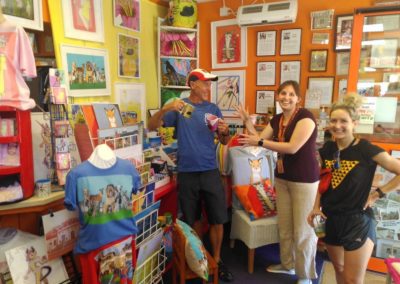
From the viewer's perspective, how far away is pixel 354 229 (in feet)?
5.11

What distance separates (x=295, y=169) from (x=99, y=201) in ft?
4.23

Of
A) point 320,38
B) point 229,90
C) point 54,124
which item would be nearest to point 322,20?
point 320,38

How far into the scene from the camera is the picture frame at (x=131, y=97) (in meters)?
2.70

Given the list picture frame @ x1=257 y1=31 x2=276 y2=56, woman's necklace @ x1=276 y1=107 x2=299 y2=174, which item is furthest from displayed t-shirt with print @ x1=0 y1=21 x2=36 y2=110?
picture frame @ x1=257 y1=31 x2=276 y2=56

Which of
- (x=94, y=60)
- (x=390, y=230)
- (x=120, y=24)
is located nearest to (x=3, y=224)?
(x=94, y=60)

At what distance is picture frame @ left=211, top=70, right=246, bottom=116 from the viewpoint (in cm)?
339

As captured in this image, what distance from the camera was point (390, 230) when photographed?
2.46 meters

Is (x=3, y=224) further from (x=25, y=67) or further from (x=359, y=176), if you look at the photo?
(x=359, y=176)

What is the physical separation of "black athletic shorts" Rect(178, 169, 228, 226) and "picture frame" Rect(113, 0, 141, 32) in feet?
4.76

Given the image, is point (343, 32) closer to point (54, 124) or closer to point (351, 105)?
point (351, 105)

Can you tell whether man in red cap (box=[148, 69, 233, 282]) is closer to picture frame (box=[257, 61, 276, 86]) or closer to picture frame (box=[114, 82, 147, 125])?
picture frame (box=[114, 82, 147, 125])

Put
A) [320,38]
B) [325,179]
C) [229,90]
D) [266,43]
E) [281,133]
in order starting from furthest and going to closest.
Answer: [229,90]
[266,43]
[320,38]
[281,133]
[325,179]

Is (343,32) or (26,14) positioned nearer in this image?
(26,14)

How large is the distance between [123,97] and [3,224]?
4.65 feet
